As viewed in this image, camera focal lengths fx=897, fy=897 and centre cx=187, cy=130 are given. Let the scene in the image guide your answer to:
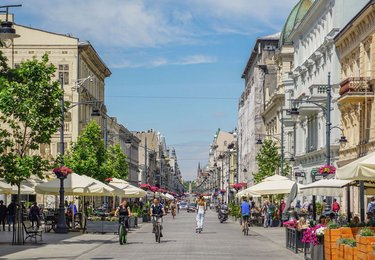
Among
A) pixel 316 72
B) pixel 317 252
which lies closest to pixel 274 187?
pixel 317 252

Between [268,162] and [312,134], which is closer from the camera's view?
[312,134]

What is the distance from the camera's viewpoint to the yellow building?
46.8 metres

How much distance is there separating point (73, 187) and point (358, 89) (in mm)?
17677

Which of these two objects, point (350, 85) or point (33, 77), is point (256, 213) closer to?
point (350, 85)

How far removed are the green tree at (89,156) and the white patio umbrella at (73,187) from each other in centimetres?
1285

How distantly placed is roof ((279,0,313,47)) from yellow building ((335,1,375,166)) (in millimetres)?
24612

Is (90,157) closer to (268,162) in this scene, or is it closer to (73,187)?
(73,187)

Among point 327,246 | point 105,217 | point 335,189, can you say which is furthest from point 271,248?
point 105,217

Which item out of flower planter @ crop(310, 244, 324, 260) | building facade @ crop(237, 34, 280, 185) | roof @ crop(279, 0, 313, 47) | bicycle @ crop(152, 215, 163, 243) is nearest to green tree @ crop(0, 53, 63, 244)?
bicycle @ crop(152, 215, 163, 243)

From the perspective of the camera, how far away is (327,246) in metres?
20.4

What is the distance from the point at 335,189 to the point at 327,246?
819cm

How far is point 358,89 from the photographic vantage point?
48.4 meters

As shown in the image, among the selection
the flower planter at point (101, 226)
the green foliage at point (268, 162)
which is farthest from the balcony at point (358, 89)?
the green foliage at point (268, 162)

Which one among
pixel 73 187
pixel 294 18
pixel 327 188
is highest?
pixel 294 18
